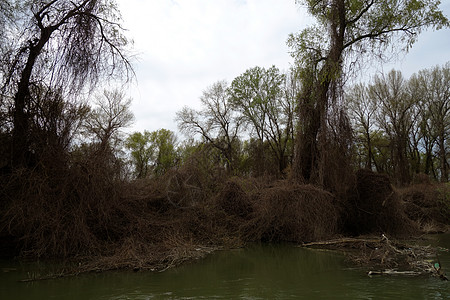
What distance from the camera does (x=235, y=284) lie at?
6.35m

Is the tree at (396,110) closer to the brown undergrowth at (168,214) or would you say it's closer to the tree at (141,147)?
the brown undergrowth at (168,214)

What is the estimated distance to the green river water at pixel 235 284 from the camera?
549 cm

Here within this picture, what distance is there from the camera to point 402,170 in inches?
1299

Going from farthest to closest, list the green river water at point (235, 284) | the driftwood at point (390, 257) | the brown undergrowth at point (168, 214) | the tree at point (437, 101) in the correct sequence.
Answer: the tree at point (437, 101) → the brown undergrowth at point (168, 214) → the driftwood at point (390, 257) → the green river water at point (235, 284)

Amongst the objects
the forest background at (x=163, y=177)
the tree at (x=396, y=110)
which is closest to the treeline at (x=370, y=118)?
the tree at (x=396, y=110)

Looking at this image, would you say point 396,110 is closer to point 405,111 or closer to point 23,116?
point 405,111

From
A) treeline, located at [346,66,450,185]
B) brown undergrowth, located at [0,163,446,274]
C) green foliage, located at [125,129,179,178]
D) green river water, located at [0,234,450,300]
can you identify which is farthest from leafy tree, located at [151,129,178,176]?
green river water, located at [0,234,450,300]

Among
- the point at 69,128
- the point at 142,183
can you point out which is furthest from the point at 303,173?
the point at 69,128

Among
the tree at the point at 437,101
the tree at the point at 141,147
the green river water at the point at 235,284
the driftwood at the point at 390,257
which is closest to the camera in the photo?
the green river water at the point at 235,284

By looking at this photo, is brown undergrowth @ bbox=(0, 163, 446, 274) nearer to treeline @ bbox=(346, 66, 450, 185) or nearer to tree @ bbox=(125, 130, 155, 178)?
treeline @ bbox=(346, 66, 450, 185)

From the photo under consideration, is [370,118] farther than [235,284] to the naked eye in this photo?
Yes

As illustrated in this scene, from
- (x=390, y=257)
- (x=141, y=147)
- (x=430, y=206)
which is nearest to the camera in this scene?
(x=390, y=257)

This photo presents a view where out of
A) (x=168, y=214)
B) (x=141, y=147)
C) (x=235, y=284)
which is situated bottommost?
(x=235, y=284)

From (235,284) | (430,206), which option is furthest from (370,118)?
(235,284)
